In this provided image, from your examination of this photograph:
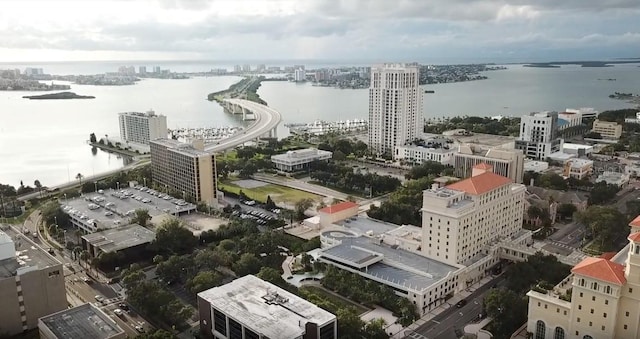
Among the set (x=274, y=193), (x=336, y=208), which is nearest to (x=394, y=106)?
(x=274, y=193)

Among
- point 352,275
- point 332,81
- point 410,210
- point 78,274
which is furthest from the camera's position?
point 332,81

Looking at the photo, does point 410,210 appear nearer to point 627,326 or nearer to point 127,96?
point 627,326

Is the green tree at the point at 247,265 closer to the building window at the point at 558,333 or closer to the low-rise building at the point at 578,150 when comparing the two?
the building window at the point at 558,333

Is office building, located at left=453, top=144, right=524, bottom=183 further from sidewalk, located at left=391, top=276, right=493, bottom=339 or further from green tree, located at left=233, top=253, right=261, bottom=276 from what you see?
green tree, located at left=233, top=253, right=261, bottom=276

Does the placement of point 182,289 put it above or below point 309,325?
below

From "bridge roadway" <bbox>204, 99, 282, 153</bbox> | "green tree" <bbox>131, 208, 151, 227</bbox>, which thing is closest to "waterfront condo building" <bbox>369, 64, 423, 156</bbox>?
"bridge roadway" <bbox>204, 99, 282, 153</bbox>

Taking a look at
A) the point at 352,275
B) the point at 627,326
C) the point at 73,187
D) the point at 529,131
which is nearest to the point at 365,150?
the point at 529,131
